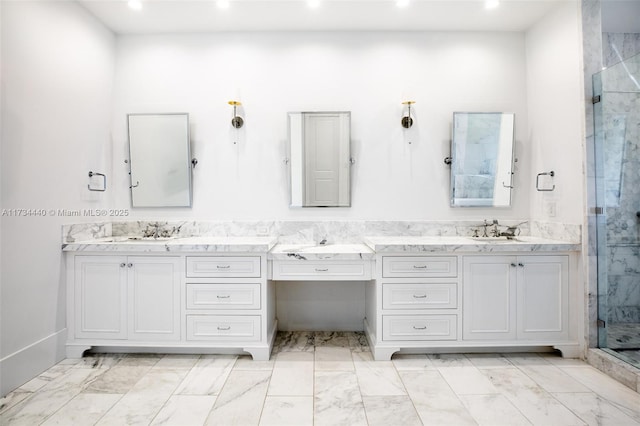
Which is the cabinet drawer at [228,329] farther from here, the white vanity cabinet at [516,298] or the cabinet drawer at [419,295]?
the white vanity cabinet at [516,298]

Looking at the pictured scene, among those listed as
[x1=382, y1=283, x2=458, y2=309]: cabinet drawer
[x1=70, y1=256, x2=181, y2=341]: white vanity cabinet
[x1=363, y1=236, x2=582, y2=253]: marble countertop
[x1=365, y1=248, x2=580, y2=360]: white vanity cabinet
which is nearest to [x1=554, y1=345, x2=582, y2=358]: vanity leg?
Result: [x1=365, y1=248, x2=580, y2=360]: white vanity cabinet

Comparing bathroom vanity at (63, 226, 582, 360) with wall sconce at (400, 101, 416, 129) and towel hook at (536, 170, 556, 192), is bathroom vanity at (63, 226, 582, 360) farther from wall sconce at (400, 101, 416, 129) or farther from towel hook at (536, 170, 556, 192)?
wall sconce at (400, 101, 416, 129)

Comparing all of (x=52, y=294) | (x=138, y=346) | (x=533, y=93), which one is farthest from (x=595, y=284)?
(x=52, y=294)

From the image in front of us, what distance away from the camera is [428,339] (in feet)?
7.43

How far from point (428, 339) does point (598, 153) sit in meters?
1.77

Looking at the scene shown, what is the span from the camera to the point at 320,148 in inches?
107

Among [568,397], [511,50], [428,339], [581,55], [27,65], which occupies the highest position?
[511,50]

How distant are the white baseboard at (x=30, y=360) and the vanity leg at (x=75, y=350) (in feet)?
0.11

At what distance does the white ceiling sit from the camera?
8.08 feet

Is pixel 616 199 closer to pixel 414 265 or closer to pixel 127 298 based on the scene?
pixel 414 265

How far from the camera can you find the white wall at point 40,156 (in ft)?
6.28

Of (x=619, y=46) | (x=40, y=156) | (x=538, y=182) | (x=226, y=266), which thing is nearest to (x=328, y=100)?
(x=226, y=266)

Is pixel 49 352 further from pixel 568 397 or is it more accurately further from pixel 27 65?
pixel 568 397

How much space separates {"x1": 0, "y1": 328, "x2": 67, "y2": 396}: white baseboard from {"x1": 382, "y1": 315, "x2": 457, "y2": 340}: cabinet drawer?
227 cm
